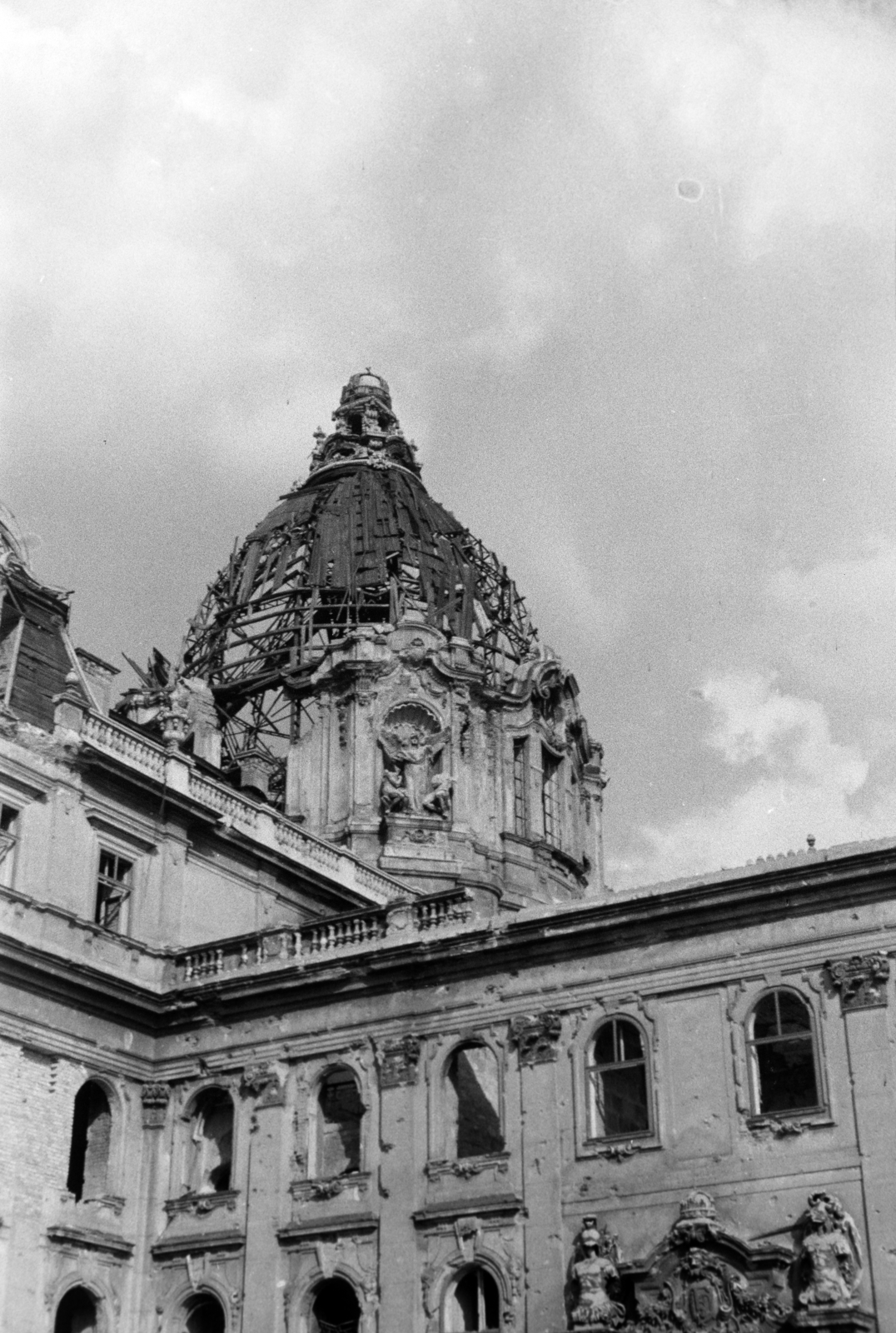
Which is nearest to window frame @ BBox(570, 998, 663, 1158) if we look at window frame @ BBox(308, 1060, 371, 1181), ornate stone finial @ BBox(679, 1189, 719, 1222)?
ornate stone finial @ BBox(679, 1189, 719, 1222)

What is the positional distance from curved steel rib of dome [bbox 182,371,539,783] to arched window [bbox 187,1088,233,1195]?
68.8ft

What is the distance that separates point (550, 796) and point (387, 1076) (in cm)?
2460

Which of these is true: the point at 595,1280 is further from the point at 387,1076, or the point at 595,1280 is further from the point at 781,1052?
the point at 387,1076

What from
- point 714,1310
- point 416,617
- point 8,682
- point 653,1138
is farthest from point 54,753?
point 416,617

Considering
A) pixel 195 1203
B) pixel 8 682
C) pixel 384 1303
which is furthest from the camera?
pixel 8 682

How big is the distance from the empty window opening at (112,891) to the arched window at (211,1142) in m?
4.13

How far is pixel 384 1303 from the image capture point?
3212cm

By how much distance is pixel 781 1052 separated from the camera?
31.0m

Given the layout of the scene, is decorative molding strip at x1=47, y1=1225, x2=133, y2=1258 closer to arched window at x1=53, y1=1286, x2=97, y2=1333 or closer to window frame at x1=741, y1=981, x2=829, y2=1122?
arched window at x1=53, y1=1286, x2=97, y2=1333

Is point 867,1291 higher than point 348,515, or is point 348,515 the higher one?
point 348,515

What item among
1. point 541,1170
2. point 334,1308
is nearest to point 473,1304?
point 541,1170

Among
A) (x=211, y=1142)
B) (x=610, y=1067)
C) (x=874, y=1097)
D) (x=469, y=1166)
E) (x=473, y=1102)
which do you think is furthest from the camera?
(x=211, y=1142)

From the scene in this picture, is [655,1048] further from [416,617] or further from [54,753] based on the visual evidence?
[416,617]

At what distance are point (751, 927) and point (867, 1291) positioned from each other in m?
6.42
